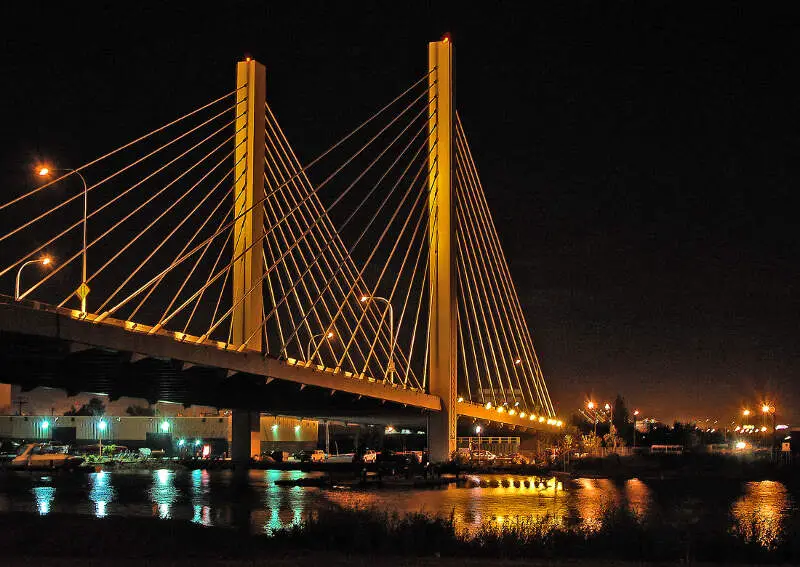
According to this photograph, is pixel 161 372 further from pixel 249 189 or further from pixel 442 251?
pixel 442 251

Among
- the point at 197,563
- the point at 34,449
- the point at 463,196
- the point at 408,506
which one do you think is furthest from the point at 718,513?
the point at 34,449

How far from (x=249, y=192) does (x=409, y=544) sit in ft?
94.0

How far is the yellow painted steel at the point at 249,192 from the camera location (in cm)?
4494

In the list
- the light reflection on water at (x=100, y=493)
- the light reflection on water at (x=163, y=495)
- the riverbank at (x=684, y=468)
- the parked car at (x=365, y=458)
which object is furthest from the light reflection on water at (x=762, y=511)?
the parked car at (x=365, y=458)

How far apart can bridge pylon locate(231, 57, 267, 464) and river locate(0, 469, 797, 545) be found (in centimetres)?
671

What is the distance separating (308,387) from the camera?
48.0 m

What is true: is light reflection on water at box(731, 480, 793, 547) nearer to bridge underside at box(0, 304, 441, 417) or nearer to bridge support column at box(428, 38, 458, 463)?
bridge support column at box(428, 38, 458, 463)

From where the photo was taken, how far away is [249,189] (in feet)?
152

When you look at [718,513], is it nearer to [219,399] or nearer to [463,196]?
[219,399]

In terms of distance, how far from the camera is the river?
2848 cm

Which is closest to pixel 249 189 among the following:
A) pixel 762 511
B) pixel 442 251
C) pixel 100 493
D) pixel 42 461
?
pixel 100 493

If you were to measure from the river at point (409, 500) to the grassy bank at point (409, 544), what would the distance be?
153 centimetres

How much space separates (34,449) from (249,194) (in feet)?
94.7

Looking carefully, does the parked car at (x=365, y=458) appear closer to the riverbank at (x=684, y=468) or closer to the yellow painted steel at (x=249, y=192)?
the riverbank at (x=684, y=468)
